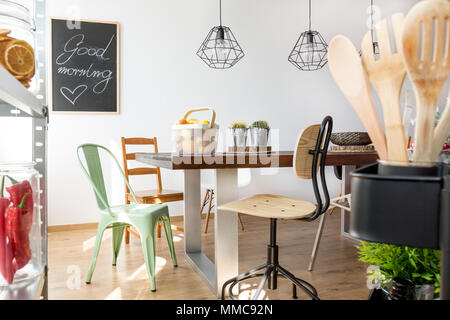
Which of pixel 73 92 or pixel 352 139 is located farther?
pixel 73 92

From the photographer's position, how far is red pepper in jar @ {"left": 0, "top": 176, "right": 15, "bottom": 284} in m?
0.59

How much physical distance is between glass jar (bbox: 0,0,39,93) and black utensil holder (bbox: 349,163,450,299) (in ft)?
2.07

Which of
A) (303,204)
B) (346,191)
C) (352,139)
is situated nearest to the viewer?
(303,204)

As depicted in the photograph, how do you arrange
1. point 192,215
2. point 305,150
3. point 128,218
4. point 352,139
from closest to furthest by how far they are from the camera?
point 305,150
point 128,218
point 352,139
point 192,215

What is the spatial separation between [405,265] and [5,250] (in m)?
0.66

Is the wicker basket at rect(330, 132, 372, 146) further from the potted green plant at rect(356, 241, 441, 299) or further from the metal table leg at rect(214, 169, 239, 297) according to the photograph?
the potted green plant at rect(356, 241, 441, 299)

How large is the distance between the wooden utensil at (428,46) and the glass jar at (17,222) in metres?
0.62

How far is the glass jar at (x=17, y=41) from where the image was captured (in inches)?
25.0

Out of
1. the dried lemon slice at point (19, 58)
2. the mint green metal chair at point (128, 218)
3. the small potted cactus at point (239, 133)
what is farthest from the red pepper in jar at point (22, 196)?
the small potted cactus at point (239, 133)

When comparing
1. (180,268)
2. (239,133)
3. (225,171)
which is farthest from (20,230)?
(180,268)

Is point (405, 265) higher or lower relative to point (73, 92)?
lower

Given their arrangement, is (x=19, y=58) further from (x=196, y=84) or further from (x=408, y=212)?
(x=196, y=84)

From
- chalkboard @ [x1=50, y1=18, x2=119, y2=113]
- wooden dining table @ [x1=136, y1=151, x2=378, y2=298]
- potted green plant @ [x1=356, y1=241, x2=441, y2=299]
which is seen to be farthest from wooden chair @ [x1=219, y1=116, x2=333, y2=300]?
chalkboard @ [x1=50, y1=18, x2=119, y2=113]

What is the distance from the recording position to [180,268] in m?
2.39
